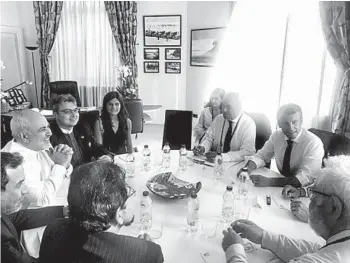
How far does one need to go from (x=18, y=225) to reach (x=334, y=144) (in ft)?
7.59

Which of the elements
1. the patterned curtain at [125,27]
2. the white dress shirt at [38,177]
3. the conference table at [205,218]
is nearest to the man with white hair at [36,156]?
the white dress shirt at [38,177]

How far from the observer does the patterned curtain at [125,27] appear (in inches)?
216

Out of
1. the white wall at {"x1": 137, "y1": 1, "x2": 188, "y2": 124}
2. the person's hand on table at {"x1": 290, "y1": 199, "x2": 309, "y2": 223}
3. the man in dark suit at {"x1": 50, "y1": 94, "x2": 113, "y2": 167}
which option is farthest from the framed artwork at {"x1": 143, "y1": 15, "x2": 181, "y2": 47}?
the person's hand on table at {"x1": 290, "y1": 199, "x2": 309, "y2": 223}

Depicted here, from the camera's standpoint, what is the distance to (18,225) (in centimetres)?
141

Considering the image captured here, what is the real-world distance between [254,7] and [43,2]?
13.7 ft

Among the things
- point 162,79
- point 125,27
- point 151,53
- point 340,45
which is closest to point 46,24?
point 125,27

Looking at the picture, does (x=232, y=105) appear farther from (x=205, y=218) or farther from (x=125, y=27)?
(x=125, y=27)

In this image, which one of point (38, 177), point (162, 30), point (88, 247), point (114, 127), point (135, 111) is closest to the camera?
point (88, 247)

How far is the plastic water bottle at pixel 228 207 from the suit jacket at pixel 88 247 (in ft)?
1.97

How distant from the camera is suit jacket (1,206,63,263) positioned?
1167 millimetres

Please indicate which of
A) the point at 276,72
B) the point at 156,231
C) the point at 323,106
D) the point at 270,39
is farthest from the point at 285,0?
the point at 156,231

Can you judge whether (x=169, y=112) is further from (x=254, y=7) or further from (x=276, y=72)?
(x=254, y=7)

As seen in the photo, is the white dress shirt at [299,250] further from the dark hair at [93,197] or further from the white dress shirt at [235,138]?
the white dress shirt at [235,138]

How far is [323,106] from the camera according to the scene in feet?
11.7
